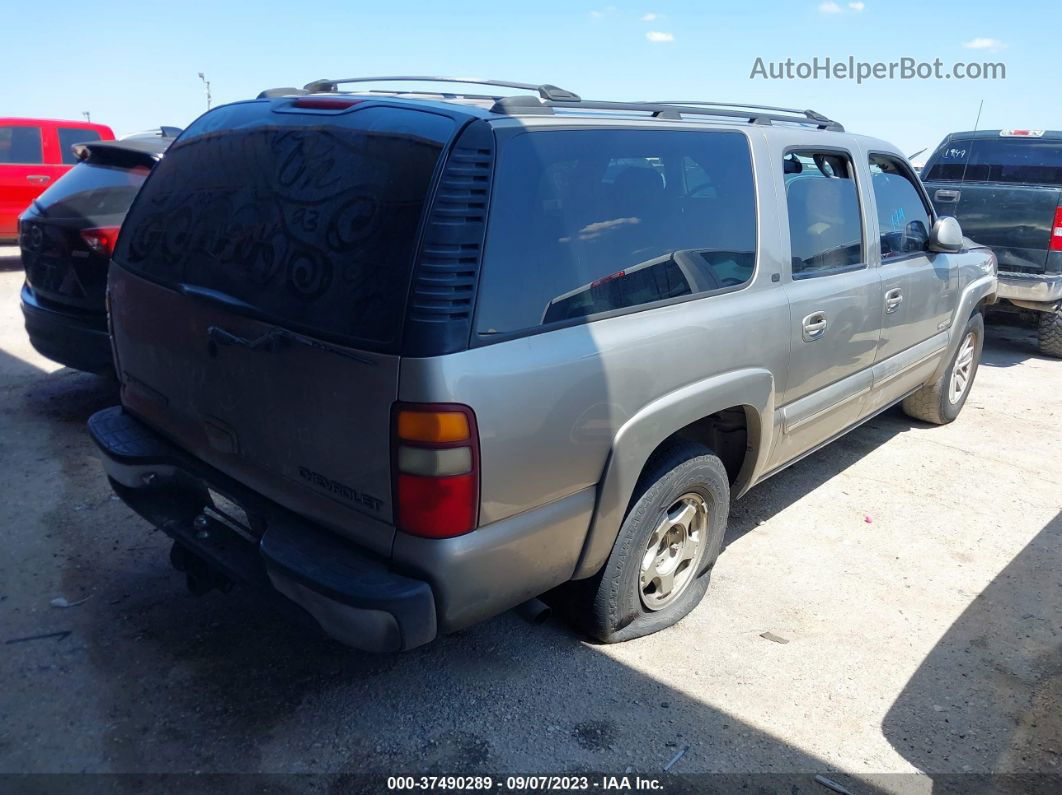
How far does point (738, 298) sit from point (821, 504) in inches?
72.1

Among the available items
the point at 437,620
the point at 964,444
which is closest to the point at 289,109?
the point at 437,620

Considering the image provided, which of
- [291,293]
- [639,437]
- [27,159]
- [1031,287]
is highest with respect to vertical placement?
[291,293]

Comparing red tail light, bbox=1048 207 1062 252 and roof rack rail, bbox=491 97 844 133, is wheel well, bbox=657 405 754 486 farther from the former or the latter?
red tail light, bbox=1048 207 1062 252

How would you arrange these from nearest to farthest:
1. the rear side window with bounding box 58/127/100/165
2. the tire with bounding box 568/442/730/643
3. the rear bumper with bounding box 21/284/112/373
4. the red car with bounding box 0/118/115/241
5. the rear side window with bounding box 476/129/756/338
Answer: the rear side window with bounding box 476/129/756/338 → the tire with bounding box 568/442/730/643 → the rear bumper with bounding box 21/284/112/373 → the red car with bounding box 0/118/115/241 → the rear side window with bounding box 58/127/100/165

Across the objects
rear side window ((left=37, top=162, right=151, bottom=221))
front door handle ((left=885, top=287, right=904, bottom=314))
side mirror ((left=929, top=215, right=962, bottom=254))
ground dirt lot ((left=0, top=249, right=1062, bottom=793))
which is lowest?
ground dirt lot ((left=0, top=249, right=1062, bottom=793))

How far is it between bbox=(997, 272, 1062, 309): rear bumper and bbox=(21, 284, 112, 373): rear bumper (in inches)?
279

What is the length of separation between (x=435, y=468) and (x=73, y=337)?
11.6ft

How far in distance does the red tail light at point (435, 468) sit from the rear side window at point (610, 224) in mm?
269

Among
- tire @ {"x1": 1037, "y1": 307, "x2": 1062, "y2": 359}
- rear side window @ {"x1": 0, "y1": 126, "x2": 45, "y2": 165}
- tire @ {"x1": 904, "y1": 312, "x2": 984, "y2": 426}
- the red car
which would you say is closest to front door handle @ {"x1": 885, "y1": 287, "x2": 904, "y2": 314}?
tire @ {"x1": 904, "y1": 312, "x2": 984, "y2": 426}

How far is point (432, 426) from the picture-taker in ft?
6.75

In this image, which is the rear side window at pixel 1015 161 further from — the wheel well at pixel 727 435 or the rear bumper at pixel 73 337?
the rear bumper at pixel 73 337

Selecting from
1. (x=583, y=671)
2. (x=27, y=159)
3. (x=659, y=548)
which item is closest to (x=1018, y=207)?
(x=659, y=548)

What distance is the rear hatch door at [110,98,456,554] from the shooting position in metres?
2.15

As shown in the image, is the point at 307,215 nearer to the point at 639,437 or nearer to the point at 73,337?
the point at 639,437
